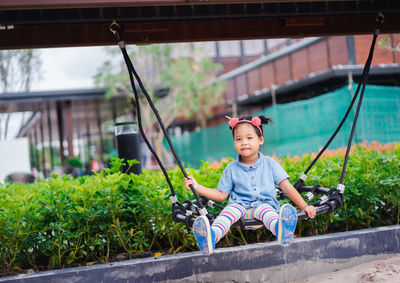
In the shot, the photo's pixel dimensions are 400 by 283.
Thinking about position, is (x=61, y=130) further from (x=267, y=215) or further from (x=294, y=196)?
(x=267, y=215)

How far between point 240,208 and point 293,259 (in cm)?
81

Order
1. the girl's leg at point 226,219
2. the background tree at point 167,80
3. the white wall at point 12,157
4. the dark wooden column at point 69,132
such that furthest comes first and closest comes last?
the background tree at point 167,80
the dark wooden column at point 69,132
the white wall at point 12,157
the girl's leg at point 226,219

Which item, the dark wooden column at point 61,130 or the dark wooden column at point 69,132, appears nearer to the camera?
the dark wooden column at point 69,132

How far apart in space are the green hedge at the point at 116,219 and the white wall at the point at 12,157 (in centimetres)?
1284

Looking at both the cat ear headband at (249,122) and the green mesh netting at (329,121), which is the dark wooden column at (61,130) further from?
the cat ear headband at (249,122)

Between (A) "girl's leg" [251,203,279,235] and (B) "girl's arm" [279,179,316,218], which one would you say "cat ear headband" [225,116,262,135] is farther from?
(A) "girl's leg" [251,203,279,235]

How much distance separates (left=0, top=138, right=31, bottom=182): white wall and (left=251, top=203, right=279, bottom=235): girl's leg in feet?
47.3

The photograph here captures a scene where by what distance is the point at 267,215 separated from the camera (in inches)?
124

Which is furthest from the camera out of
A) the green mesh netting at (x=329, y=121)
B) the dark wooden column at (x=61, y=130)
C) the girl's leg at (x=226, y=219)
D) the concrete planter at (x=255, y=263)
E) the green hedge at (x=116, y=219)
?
the dark wooden column at (x=61, y=130)

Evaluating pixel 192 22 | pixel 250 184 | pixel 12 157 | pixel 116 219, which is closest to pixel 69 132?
pixel 12 157

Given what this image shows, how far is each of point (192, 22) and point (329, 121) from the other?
27.4ft

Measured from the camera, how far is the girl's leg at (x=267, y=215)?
305 cm

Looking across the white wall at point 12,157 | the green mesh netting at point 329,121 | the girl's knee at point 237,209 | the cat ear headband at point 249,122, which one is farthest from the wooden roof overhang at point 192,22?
the white wall at point 12,157

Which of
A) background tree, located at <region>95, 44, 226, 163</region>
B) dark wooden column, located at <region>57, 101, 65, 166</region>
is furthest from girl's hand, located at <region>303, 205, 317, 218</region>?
dark wooden column, located at <region>57, 101, 65, 166</region>
